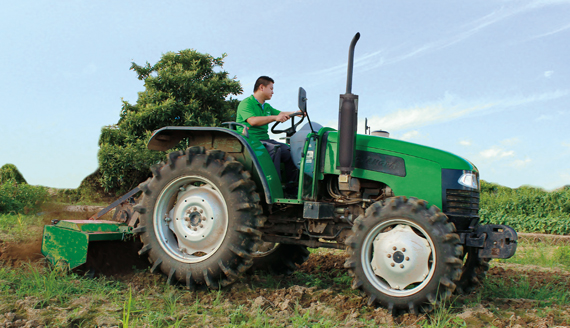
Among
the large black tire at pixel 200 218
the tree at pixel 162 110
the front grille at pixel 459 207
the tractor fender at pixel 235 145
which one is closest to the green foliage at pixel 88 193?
the tree at pixel 162 110

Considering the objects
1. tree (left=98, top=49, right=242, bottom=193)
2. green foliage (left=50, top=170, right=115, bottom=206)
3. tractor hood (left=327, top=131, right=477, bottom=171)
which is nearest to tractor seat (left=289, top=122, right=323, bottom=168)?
tractor hood (left=327, top=131, right=477, bottom=171)

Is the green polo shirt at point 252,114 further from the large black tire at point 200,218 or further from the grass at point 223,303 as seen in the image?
the grass at point 223,303

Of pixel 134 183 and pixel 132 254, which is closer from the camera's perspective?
pixel 132 254

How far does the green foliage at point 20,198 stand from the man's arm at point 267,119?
855 cm

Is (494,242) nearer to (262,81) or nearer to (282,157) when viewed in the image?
(282,157)

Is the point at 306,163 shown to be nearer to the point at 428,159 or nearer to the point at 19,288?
the point at 428,159

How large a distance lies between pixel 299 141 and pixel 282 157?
313 mm

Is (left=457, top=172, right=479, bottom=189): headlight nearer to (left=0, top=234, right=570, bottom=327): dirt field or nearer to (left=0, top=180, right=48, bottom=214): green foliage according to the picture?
(left=0, top=234, right=570, bottom=327): dirt field

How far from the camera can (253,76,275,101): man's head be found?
4.36 m

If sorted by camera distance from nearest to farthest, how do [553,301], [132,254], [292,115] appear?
1. [553,301]
2. [292,115]
3. [132,254]

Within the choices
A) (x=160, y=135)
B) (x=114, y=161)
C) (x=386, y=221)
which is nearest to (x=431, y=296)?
(x=386, y=221)

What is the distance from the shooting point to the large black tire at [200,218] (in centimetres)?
352

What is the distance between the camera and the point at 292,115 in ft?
12.9

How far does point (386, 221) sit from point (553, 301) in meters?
1.80
